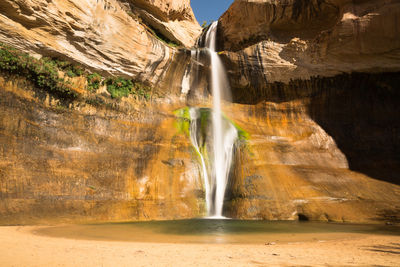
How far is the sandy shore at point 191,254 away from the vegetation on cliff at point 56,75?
7310mm

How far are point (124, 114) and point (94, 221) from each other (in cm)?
566

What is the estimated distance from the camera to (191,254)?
4.55 m

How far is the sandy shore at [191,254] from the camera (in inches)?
153

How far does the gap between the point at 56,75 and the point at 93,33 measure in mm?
2797

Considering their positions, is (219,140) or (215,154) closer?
(215,154)

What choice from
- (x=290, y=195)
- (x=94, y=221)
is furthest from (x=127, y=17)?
(x=290, y=195)

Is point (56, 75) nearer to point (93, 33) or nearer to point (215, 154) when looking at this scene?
point (93, 33)

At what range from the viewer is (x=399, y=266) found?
3.68 meters

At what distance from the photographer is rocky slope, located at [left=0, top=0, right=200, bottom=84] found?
35.3ft

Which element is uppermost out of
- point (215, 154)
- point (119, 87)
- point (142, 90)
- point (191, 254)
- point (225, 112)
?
point (142, 90)

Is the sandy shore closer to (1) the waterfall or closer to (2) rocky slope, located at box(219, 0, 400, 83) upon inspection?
(1) the waterfall

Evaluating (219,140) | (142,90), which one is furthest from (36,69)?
(219,140)

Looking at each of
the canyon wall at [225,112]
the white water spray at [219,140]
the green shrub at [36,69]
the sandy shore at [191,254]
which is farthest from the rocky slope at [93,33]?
the sandy shore at [191,254]

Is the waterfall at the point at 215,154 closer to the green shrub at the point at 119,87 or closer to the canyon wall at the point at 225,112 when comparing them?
the canyon wall at the point at 225,112
